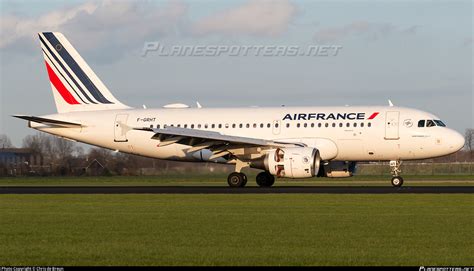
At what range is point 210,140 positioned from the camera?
145 feet

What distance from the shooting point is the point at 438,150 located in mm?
43062

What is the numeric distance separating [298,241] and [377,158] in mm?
26426

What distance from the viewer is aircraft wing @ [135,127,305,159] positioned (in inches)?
1705

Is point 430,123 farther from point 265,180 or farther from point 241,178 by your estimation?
point 241,178

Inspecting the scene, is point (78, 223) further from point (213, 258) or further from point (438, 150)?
point (438, 150)

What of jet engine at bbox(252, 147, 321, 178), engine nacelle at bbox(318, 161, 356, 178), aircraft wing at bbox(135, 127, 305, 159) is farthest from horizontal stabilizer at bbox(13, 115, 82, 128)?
engine nacelle at bbox(318, 161, 356, 178)

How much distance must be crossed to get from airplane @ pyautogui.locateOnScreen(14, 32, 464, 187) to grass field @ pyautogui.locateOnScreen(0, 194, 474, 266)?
1138 centimetres

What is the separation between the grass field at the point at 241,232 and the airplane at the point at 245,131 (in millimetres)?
11380

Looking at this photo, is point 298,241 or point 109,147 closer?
point 298,241

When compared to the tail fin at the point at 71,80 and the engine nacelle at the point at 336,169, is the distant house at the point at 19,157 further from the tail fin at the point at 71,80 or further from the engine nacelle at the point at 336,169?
the engine nacelle at the point at 336,169

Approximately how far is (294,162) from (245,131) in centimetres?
598

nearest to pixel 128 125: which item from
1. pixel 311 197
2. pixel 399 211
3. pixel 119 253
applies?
pixel 311 197

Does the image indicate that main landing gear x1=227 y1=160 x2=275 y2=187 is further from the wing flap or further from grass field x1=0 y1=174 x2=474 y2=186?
grass field x1=0 y1=174 x2=474 y2=186

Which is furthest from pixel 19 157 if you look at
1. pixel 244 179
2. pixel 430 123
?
pixel 430 123
